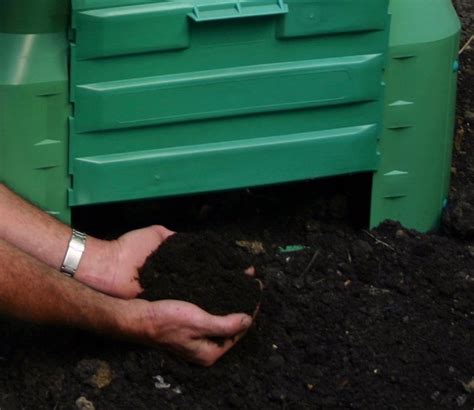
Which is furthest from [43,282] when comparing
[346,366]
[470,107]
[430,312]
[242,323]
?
[470,107]

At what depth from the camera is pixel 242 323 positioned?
9.46ft

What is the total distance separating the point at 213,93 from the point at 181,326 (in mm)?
529

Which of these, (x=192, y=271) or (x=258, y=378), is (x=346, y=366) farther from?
(x=192, y=271)

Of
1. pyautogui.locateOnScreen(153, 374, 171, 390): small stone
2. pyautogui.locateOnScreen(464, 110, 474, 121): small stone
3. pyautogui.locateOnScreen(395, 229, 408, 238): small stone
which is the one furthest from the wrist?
pyautogui.locateOnScreen(464, 110, 474, 121): small stone

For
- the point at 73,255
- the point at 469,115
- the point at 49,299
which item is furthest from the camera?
the point at 469,115

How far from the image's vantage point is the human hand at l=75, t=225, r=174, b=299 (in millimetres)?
3031

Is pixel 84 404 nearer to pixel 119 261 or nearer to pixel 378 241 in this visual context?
pixel 119 261

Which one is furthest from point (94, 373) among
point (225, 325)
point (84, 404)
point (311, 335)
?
point (311, 335)

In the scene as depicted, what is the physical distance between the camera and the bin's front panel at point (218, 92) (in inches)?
117

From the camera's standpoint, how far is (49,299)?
285cm

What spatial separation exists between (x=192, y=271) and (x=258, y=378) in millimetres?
257

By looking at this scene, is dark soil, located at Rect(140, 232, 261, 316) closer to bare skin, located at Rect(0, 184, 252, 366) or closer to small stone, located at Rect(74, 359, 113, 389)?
bare skin, located at Rect(0, 184, 252, 366)

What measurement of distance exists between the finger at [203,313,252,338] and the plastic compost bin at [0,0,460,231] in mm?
390

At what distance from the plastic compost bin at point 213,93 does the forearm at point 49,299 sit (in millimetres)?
260
